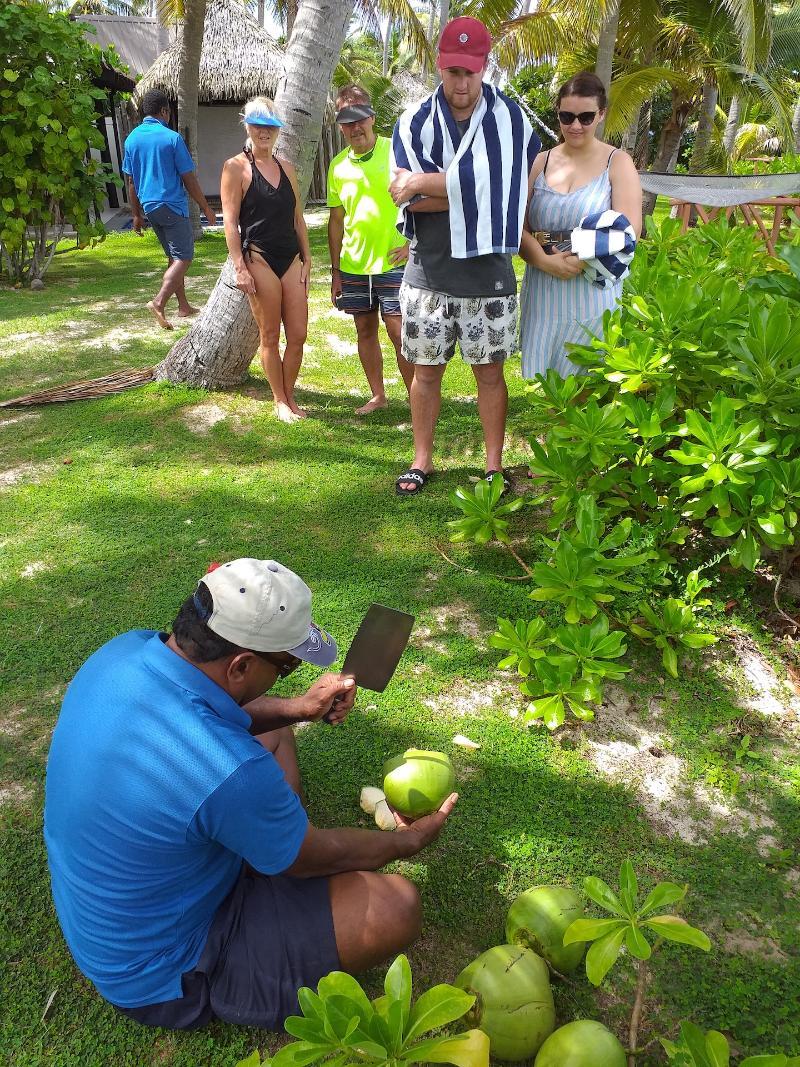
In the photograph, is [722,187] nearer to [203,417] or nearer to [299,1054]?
[203,417]

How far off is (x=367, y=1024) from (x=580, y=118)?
3.66 m

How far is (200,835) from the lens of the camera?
1.73 meters

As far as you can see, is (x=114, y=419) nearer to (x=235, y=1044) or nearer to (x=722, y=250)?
(x=722, y=250)

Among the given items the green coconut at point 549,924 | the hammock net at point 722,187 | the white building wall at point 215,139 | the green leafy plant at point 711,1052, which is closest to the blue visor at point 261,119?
the hammock net at point 722,187

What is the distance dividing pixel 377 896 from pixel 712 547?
2.21 metres

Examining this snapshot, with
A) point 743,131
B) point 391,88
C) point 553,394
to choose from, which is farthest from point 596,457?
point 743,131

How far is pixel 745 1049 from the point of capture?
6.41ft

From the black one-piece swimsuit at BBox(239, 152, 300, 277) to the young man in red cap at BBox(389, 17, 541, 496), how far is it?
129 centimetres

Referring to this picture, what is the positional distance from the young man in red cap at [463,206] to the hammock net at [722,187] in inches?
103

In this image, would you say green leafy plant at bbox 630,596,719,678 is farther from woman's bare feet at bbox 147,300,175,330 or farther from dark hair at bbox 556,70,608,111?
woman's bare feet at bbox 147,300,175,330

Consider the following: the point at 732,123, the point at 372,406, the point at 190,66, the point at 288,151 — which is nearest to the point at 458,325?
the point at 372,406

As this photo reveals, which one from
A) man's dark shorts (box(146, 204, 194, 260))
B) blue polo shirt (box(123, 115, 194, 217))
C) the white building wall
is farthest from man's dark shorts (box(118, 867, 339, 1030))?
the white building wall

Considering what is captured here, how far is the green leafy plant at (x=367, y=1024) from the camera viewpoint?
137 centimetres

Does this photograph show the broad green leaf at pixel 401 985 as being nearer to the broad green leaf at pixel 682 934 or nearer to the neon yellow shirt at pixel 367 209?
the broad green leaf at pixel 682 934
